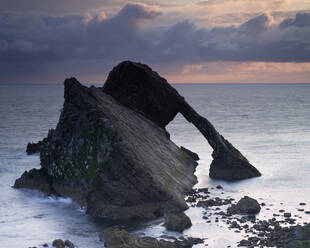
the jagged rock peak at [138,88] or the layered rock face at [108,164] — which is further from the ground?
the jagged rock peak at [138,88]

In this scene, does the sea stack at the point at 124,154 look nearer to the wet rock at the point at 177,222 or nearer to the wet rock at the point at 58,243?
the wet rock at the point at 177,222

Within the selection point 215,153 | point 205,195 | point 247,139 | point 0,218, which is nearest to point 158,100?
point 215,153

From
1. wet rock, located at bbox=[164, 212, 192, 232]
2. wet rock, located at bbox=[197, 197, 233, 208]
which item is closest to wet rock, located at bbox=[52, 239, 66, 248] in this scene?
wet rock, located at bbox=[164, 212, 192, 232]

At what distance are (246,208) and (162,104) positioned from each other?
16.2 metres

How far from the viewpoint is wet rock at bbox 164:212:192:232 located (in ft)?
79.6

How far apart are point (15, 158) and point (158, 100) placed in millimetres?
18860

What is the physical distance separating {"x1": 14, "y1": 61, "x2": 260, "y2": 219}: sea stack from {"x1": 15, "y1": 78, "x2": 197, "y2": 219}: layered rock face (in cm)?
6

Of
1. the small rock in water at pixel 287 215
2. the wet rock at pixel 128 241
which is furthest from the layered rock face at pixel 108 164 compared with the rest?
the small rock in water at pixel 287 215

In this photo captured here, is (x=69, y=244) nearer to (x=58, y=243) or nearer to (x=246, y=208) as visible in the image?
(x=58, y=243)

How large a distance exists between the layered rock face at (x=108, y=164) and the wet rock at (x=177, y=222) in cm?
242

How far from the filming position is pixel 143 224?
2564 centimetres

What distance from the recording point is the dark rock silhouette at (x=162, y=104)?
37344mm

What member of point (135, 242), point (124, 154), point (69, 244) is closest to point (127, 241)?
point (135, 242)

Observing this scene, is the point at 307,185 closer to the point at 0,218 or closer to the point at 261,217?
the point at 261,217
